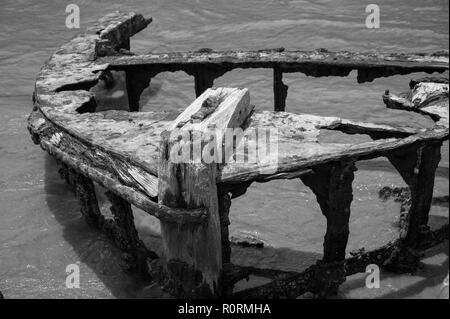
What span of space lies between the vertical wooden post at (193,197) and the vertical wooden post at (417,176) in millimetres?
1527

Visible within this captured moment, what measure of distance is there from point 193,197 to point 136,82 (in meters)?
3.92

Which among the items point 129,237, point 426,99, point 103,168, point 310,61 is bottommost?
point 129,237

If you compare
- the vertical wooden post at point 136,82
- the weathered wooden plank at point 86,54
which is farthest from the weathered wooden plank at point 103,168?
the vertical wooden post at point 136,82

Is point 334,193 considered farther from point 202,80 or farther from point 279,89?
point 202,80

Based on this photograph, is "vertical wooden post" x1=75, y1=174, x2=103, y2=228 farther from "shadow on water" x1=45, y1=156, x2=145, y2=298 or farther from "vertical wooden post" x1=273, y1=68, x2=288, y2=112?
"vertical wooden post" x1=273, y1=68, x2=288, y2=112

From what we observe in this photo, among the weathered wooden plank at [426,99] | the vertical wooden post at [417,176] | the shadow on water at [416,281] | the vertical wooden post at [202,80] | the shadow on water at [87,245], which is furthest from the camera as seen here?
the vertical wooden post at [202,80]

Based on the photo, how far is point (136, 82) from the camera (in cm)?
840

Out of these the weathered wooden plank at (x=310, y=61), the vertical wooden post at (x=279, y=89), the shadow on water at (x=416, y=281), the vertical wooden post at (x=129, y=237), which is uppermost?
the weathered wooden plank at (x=310, y=61)

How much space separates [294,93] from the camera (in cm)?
1011

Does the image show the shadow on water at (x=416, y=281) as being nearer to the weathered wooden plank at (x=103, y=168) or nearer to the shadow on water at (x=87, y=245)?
the weathered wooden plank at (x=103, y=168)

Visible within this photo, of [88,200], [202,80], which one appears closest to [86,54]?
[202,80]

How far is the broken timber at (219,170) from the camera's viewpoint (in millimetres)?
4941
